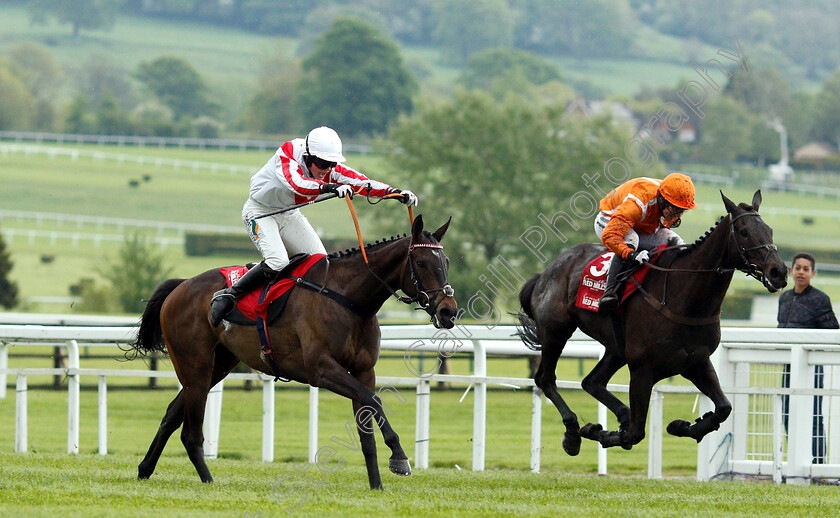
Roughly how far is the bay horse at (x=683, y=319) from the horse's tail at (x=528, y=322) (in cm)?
65

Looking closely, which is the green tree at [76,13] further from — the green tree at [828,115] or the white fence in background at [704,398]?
the white fence in background at [704,398]

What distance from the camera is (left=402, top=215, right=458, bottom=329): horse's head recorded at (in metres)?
5.76

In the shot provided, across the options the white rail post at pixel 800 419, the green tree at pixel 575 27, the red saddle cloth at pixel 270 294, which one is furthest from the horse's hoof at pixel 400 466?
the green tree at pixel 575 27

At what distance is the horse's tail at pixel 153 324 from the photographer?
719 centimetres

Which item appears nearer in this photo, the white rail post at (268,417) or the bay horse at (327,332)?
the bay horse at (327,332)

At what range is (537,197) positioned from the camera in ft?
111

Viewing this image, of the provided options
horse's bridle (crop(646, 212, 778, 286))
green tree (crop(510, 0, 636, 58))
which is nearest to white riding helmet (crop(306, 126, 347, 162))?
horse's bridle (crop(646, 212, 778, 286))

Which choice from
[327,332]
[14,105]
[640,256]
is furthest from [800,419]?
[14,105]

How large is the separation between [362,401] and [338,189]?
43.7 inches

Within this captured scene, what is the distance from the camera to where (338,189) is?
6.07 metres

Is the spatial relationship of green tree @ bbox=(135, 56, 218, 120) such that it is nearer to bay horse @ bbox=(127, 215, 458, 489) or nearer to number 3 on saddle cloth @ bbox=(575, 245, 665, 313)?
bay horse @ bbox=(127, 215, 458, 489)

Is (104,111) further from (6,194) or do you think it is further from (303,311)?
(303,311)

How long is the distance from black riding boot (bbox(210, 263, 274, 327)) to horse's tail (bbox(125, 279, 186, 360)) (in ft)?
2.27

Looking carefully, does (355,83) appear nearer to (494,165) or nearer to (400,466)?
(494,165)
